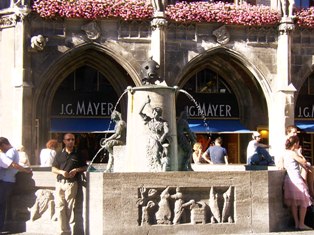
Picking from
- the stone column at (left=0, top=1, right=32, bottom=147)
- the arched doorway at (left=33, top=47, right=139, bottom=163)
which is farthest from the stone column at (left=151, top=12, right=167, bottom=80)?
the stone column at (left=0, top=1, right=32, bottom=147)

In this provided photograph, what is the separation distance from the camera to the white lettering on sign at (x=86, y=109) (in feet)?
78.5

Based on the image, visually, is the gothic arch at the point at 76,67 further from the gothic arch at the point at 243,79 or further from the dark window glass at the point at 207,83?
the dark window glass at the point at 207,83

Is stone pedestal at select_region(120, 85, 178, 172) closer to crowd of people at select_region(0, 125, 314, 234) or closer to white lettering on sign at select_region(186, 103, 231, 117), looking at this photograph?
crowd of people at select_region(0, 125, 314, 234)

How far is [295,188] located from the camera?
10250mm

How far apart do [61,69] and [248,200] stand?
1369cm

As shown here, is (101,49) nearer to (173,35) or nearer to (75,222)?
(173,35)

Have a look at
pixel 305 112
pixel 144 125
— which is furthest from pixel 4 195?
pixel 305 112

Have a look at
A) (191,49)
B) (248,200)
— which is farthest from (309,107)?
(248,200)

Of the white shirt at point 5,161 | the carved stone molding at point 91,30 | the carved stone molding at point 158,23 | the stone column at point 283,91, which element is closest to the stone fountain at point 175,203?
the white shirt at point 5,161

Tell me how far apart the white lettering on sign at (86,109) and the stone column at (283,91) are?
5.39m

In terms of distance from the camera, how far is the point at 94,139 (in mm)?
24484

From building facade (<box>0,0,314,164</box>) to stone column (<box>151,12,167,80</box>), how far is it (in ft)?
0.10

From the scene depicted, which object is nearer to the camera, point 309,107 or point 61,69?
point 61,69

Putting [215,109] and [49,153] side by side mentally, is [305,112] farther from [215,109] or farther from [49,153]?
[49,153]
